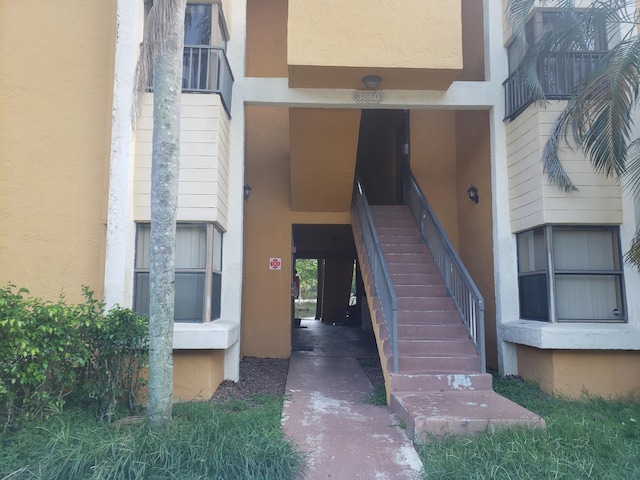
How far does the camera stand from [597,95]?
19.9 ft

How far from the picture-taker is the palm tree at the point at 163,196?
4832 mm

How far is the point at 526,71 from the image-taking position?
700 cm

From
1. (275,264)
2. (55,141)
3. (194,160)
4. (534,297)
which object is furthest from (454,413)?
(55,141)

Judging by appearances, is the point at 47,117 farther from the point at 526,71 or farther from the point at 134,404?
the point at 526,71

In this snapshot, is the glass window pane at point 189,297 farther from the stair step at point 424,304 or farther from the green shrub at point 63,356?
the stair step at point 424,304

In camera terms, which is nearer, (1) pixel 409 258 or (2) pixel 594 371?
(2) pixel 594 371

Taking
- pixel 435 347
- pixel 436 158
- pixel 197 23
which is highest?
pixel 197 23

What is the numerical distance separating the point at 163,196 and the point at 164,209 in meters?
0.13

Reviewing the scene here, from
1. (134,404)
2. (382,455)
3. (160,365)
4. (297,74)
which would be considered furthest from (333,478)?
(297,74)

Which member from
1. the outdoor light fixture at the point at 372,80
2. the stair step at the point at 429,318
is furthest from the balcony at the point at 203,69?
the stair step at the point at 429,318

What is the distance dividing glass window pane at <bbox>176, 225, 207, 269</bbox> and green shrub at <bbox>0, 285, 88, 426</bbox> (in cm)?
194

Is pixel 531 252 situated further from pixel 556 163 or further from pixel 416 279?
pixel 416 279

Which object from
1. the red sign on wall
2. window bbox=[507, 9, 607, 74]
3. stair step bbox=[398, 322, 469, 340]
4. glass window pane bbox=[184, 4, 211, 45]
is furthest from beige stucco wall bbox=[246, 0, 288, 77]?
stair step bbox=[398, 322, 469, 340]

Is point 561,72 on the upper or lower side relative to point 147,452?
upper
